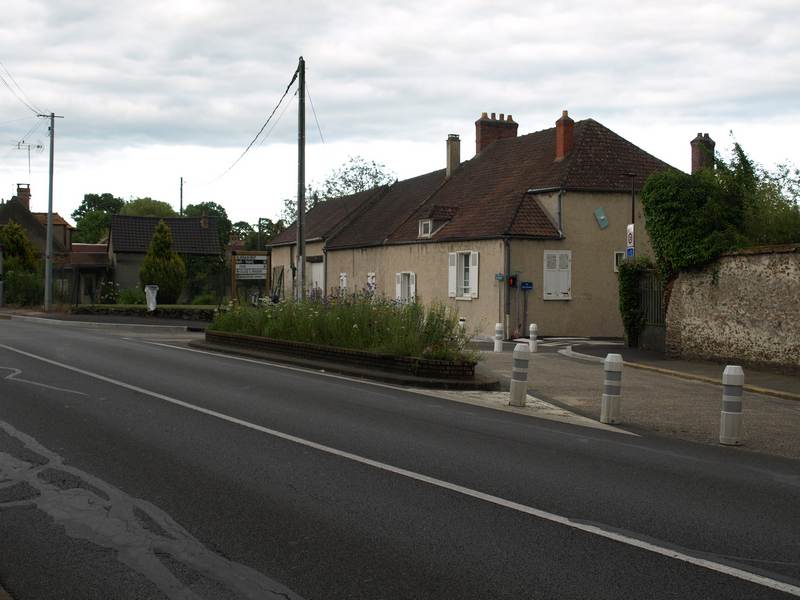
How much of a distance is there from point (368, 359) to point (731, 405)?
8.04m

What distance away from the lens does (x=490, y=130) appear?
40406mm

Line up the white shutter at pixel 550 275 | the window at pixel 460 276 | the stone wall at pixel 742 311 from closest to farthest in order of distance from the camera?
1. the stone wall at pixel 742 311
2. the white shutter at pixel 550 275
3. the window at pixel 460 276

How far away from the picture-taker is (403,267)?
3841cm

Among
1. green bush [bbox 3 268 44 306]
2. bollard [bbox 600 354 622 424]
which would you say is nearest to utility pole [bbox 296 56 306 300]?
bollard [bbox 600 354 622 424]

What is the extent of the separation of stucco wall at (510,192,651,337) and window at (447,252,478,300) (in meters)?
2.41

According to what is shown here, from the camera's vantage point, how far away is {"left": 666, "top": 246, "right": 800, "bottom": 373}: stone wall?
17750mm

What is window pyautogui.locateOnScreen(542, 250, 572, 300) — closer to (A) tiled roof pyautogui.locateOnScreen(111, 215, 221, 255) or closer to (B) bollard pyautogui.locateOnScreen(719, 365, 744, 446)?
(B) bollard pyautogui.locateOnScreen(719, 365, 744, 446)

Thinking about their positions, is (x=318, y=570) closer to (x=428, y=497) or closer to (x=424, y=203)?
(x=428, y=497)

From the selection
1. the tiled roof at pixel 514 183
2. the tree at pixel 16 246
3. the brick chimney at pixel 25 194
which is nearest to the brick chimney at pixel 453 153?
the tiled roof at pixel 514 183

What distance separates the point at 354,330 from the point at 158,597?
1360 centimetres

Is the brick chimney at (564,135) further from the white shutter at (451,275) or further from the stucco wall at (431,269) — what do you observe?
the white shutter at (451,275)

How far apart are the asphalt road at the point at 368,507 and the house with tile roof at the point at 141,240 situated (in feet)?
148

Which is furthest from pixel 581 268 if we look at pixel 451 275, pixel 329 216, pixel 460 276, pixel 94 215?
pixel 94 215

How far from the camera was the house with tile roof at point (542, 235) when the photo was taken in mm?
31500
